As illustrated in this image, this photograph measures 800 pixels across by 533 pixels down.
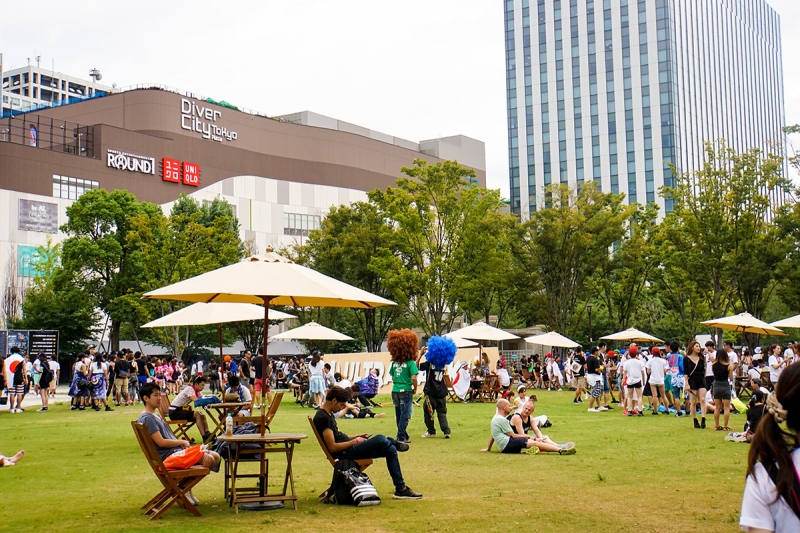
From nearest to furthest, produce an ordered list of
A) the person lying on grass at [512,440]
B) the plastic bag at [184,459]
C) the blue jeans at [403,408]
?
the plastic bag at [184,459]
the person lying on grass at [512,440]
the blue jeans at [403,408]

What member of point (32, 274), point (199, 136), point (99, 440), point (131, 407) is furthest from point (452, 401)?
point (199, 136)

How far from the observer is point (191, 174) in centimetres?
6494

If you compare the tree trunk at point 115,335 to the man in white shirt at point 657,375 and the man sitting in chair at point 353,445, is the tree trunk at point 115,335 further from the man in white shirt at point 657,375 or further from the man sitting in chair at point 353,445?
the man sitting in chair at point 353,445

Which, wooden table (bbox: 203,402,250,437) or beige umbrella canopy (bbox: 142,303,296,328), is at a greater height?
beige umbrella canopy (bbox: 142,303,296,328)

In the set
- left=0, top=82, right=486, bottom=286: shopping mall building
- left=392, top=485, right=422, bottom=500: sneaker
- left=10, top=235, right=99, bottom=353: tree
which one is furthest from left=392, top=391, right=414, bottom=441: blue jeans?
left=0, top=82, right=486, bottom=286: shopping mall building

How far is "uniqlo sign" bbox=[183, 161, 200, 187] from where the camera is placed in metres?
64.4

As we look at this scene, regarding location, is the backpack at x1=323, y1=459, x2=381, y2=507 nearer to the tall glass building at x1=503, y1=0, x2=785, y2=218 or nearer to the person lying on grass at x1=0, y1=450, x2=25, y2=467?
the person lying on grass at x1=0, y1=450, x2=25, y2=467

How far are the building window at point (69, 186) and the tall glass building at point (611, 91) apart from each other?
45.5 metres

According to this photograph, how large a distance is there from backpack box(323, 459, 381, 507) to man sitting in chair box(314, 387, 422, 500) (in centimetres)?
12

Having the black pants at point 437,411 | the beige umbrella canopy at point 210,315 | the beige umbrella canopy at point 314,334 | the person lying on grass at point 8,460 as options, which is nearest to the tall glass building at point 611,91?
the beige umbrella canopy at point 314,334

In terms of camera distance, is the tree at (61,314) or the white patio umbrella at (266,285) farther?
the tree at (61,314)

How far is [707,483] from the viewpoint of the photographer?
879cm

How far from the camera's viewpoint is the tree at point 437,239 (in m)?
37.3

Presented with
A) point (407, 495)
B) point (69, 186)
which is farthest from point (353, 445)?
point (69, 186)
